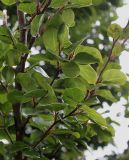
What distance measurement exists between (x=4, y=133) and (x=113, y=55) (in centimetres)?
38

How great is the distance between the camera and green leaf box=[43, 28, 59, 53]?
89 centimetres

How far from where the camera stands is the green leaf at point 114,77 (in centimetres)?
94

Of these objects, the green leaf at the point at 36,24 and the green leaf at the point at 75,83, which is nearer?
the green leaf at the point at 36,24

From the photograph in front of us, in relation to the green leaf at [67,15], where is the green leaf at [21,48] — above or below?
below

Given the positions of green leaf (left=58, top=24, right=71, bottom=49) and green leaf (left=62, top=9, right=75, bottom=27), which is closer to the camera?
green leaf (left=58, top=24, right=71, bottom=49)

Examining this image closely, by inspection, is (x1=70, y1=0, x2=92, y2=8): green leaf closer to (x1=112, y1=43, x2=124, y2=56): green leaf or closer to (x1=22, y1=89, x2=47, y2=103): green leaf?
(x1=112, y1=43, x2=124, y2=56): green leaf

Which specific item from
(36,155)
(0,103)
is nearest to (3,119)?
(0,103)

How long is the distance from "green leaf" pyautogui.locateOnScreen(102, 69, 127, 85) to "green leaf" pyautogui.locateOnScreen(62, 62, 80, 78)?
0.33 ft

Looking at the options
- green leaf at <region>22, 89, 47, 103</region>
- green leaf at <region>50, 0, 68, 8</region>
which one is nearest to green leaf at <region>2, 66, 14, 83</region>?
green leaf at <region>22, 89, 47, 103</region>

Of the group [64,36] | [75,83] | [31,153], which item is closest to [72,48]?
[64,36]

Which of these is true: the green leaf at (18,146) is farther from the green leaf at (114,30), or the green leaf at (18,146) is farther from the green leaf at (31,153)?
the green leaf at (114,30)

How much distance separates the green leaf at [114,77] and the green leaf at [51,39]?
0.15m

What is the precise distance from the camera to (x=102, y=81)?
95 cm

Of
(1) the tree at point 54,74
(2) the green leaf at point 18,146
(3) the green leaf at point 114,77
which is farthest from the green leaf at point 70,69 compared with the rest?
(2) the green leaf at point 18,146
